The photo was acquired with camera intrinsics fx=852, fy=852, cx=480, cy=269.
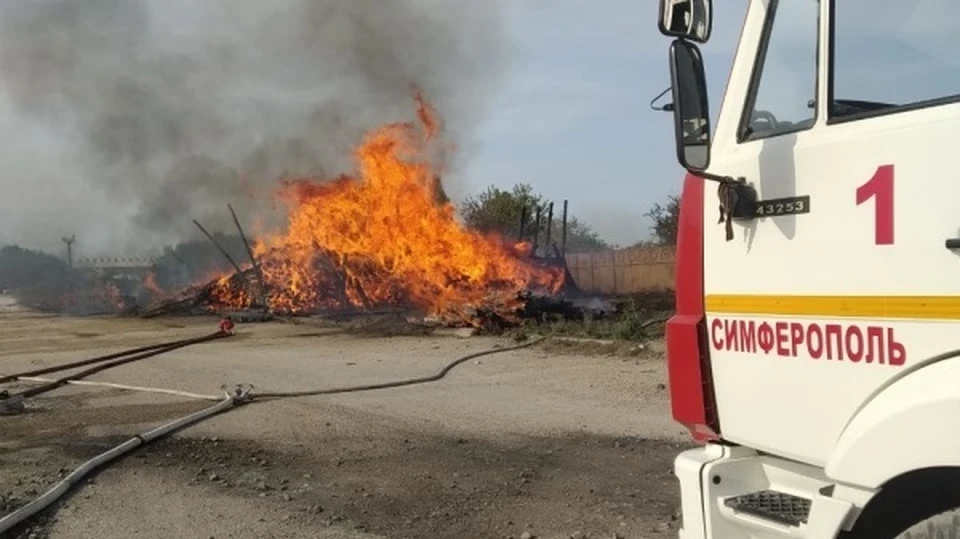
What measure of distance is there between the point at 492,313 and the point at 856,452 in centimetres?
1474

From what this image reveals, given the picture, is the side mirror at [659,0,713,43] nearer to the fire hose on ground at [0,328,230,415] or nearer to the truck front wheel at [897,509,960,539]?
the truck front wheel at [897,509,960,539]

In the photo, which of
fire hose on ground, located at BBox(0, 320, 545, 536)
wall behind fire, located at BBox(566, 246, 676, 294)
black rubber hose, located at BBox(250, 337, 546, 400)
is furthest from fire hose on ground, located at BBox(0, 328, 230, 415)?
wall behind fire, located at BBox(566, 246, 676, 294)

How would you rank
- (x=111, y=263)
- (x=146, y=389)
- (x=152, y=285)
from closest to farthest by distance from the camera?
(x=146, y=389) → (x=152, y=285) → (x=111, y=263)

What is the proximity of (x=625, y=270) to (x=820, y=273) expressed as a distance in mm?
27662

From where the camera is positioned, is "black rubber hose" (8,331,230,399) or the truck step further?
"black rubber hose" (8,331,230,399)

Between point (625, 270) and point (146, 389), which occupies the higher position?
point (625, 270)

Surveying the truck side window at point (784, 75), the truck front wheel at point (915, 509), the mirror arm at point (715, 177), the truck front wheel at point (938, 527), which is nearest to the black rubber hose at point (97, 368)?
the mirror arm at point (715, 177)

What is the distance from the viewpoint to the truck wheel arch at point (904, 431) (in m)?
2.05

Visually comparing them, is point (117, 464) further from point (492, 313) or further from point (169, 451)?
point (492, 313)

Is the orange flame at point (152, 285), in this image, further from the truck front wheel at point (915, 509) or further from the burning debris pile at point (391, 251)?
the truck front wheel at point (915, 509)

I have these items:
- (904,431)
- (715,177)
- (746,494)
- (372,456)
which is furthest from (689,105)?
(372,456)

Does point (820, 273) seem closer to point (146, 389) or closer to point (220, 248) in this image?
point (146, 389)

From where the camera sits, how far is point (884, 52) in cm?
251

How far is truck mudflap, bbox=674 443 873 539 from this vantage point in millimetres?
2574
